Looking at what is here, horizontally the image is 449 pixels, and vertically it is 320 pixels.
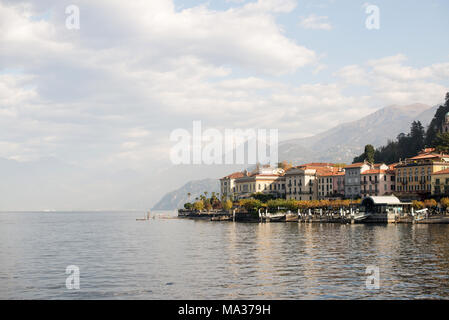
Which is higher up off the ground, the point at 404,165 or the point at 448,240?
the point at 404,165

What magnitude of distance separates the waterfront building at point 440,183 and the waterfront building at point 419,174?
1.93 meters

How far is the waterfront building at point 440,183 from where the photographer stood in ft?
492

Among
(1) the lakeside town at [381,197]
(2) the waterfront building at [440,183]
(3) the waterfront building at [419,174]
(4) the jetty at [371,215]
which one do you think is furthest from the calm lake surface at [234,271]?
(3) the waterfront building at [419,174]

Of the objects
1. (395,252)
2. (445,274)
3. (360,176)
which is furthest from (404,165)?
(445,274)

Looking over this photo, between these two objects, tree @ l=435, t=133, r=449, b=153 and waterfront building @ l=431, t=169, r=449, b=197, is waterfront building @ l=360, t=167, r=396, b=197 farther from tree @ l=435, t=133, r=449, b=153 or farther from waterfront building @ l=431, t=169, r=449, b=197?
waterfront building @ l=431, t=169, r=449, b=197

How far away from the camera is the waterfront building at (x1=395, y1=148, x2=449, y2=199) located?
156875mm

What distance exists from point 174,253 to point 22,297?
30598 millimetres

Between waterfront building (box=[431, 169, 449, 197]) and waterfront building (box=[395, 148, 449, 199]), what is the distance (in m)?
1.93

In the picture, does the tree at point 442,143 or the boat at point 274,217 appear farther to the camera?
the boat at point 274,217

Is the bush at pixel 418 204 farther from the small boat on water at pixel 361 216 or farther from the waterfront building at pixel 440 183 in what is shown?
the small boat on water at pixel 361 216

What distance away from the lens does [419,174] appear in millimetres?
160875

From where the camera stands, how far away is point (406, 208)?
151m
